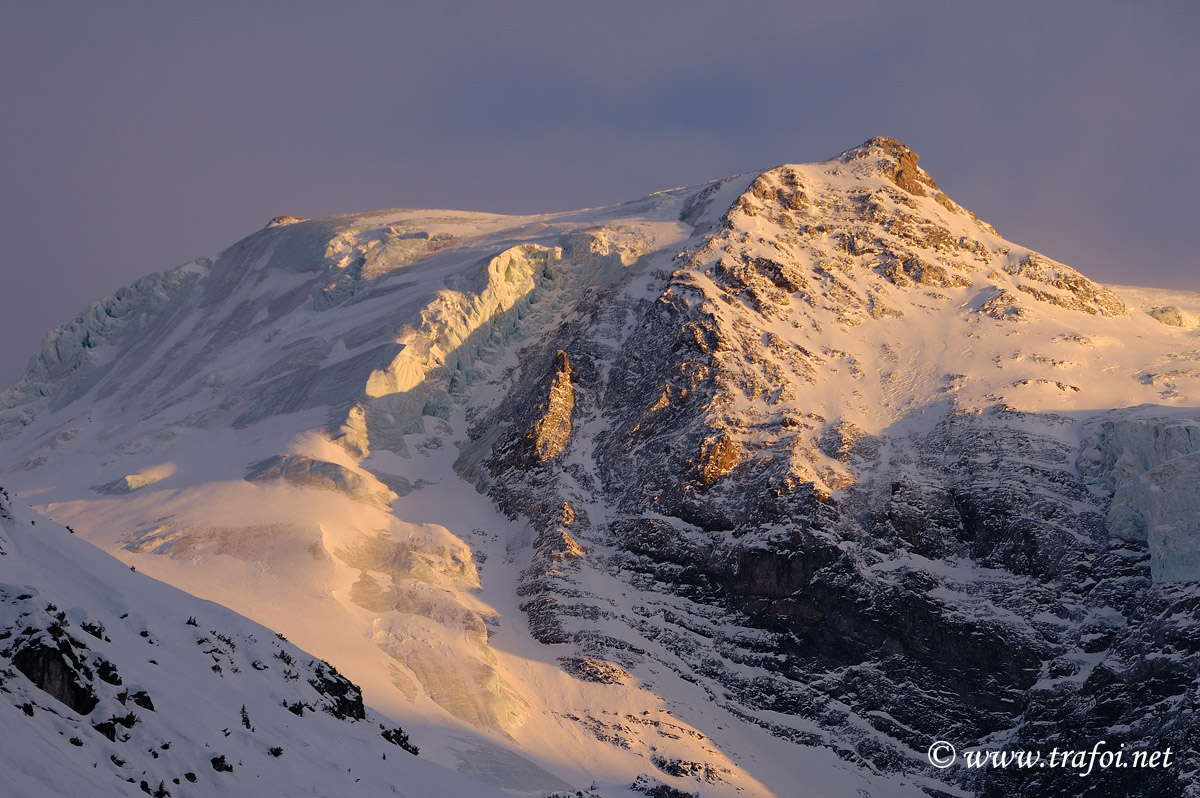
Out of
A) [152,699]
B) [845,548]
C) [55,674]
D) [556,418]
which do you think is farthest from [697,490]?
[55,674]

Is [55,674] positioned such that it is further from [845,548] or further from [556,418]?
[556,418]

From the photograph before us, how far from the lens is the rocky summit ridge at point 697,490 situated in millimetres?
92188

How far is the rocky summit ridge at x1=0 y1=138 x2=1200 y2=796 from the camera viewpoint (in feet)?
302

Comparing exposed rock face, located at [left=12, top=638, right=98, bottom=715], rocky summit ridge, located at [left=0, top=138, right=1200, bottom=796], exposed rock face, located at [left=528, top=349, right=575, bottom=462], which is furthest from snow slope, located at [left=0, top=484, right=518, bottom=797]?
exposed rock face, located at [left=528, top=349, right=575, bottom=462]

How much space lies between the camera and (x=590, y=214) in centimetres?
17112

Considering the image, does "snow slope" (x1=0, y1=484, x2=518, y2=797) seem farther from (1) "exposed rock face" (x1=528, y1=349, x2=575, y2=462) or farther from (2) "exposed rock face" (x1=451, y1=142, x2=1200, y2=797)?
(1) "exposed rock face" (x1=528, y1=349, x2=575, y2=462)

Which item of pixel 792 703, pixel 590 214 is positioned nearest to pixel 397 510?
pixel 792 703

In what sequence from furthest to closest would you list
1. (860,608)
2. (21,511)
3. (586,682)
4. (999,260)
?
(999,260) → (860,608) → (586,682) → (21,511)

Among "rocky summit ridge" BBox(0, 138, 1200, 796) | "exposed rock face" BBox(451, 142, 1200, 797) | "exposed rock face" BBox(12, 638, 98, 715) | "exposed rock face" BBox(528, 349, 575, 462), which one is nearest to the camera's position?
"exposed rock face" BBox(12, 638, 98, 715)

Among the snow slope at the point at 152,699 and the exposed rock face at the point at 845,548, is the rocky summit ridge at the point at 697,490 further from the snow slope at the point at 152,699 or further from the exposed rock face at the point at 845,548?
the snow slope at the point at 152,699

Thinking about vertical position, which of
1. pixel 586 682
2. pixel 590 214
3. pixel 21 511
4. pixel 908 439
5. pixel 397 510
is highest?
pixel 590 214

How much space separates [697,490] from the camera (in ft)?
373

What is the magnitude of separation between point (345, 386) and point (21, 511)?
9290 centimetres

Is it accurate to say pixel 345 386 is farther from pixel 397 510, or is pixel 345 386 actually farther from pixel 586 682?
pixel 586 682
